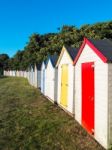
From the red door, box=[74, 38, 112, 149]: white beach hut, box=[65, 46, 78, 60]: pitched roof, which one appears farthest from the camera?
box=[65, 46, 78, 60]: pitched roof

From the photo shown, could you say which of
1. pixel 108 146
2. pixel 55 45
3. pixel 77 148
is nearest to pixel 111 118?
pixel 108 146

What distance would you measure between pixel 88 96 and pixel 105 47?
196cm

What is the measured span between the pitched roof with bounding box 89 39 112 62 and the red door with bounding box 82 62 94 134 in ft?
2.26

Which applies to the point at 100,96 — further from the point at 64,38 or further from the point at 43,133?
the point at 64,38

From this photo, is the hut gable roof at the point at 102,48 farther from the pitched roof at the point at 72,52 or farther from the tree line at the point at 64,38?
the tree line at the point at 64,38

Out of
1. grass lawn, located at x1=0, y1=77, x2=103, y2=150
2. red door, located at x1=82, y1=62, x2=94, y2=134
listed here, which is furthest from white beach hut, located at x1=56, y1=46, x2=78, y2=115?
red door, located at x1=82, y1=62, x2=94, y2=134

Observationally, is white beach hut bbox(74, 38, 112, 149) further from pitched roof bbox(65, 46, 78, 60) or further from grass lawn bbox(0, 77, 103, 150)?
pitched roof bbox(65, 46, 78, 60)

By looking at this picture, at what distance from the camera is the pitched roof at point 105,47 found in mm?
7638

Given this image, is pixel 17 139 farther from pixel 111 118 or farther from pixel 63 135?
pixel 111 118

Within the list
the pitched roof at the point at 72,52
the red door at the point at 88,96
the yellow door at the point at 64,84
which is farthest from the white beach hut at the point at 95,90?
the yellow door at the point at 64,84

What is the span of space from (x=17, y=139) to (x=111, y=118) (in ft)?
10.6

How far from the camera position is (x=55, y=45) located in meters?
37.7

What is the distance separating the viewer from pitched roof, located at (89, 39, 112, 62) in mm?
7638

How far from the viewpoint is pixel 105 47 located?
27.8 feet
